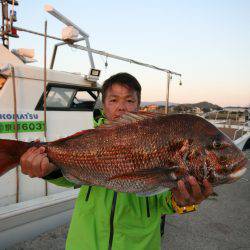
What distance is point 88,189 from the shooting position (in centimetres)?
230

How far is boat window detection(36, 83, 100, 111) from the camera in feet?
17.1

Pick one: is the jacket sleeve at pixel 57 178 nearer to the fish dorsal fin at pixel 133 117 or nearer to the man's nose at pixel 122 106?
the fish dorsal fin at pixel 133 117

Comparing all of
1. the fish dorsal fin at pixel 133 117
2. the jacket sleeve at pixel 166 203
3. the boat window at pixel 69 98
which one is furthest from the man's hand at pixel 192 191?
the boat window at pixel 69 98

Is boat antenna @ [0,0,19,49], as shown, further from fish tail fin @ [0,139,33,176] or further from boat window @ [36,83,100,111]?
fish tail fin @ [0,139,33,176]

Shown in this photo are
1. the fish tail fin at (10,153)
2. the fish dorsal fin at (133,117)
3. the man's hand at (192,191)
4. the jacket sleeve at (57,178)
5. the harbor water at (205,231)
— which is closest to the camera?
the man's hand at (192,191)

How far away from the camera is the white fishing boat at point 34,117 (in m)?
4.39

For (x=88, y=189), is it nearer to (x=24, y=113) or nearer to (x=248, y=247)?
(x=24, y=113)

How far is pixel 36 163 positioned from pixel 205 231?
3.68 meters

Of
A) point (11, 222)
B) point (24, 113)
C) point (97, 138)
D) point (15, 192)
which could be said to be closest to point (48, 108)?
point (24, 113)

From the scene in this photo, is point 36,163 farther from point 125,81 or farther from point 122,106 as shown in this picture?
point 125,81

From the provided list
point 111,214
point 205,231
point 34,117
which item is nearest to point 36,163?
point 111,214

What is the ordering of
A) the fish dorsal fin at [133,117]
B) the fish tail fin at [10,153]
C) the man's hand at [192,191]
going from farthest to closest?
the fish tail fin at [10,153]
the fish dorsal fin at [133,117]
the man's hand at [192,191]

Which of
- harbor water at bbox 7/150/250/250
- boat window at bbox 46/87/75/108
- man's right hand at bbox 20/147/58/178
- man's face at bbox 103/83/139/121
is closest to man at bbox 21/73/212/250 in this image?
man's right hand at bbox 20/147/58/178

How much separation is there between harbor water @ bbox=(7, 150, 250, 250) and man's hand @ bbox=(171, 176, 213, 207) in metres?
2.71
